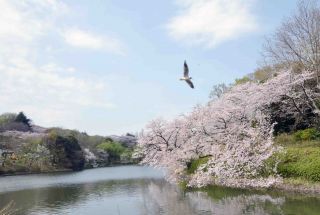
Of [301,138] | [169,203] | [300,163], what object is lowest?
[169,203]

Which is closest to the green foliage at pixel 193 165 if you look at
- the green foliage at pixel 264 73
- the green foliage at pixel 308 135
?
the green foliage at pixel 308 135

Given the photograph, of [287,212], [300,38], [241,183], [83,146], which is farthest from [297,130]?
[83,146]

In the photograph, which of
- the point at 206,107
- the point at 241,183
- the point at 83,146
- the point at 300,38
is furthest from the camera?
the point at 83,146

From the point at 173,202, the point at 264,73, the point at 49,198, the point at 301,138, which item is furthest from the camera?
the point at 264,73

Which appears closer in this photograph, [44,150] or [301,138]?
[301,138]

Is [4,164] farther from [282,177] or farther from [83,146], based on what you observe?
[282,177]

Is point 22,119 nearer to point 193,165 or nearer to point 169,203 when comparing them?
point 193,165

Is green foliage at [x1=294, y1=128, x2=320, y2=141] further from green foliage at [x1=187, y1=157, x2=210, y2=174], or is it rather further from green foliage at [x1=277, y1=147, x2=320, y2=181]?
green foliage at [x1=187, y1=157, x2=210, y2=174]

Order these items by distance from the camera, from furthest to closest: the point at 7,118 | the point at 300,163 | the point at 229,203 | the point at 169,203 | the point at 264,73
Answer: the point at 7,118 → the point at 264,73 → the point at 169,203 → the point at 300,163 → the point at 229,203

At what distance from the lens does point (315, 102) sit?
1009 inches

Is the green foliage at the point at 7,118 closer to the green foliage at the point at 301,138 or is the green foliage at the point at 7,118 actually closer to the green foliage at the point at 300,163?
the green foliage at the point at 301,138

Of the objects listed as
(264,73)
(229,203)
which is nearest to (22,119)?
(264,73)

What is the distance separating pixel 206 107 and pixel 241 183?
8.60 m

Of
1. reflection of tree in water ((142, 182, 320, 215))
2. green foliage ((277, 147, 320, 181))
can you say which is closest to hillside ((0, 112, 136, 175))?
reflection of tree in water ((142, 182, 320, 215))
